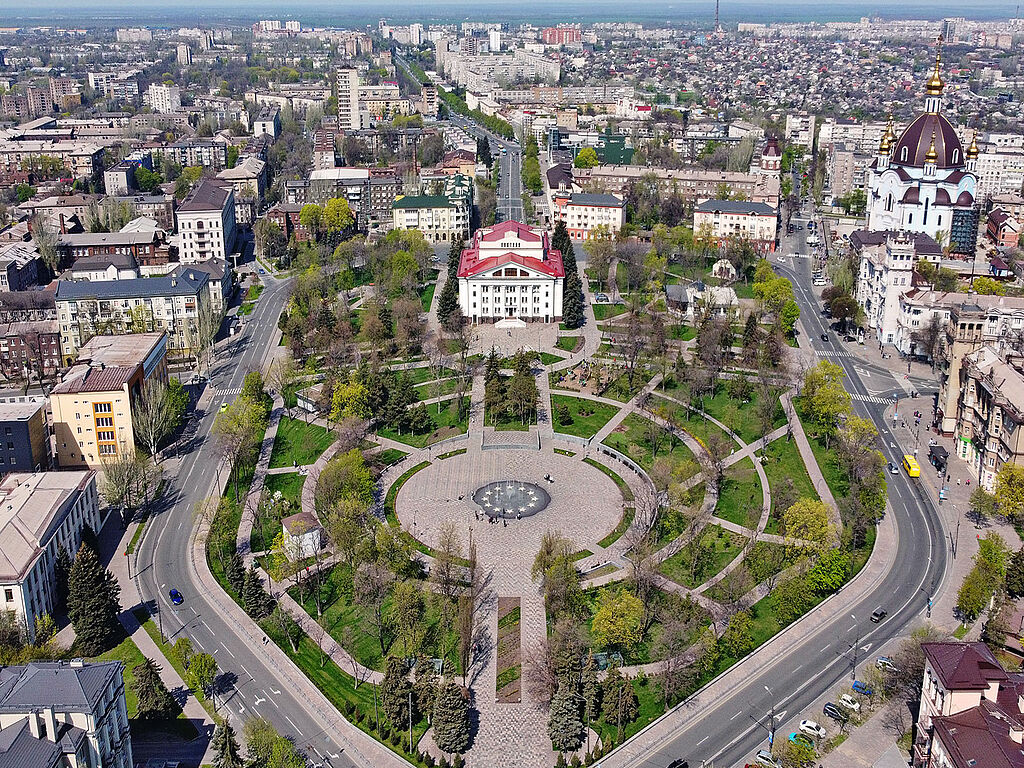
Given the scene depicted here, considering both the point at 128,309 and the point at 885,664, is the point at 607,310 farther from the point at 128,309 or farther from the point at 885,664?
the point at 885,664

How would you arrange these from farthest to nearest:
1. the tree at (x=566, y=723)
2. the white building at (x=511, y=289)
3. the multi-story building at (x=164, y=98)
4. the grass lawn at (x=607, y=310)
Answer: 1. the multi-story building at (x=164, y=98)
2. the grass lawn at (x=607, y=310)
3. the white building at (x=511, y=289)
4. the tree at (x=566, y=723)

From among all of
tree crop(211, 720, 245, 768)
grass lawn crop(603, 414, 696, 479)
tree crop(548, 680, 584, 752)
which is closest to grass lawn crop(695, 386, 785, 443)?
grass lawn crop(603, 414, 696, 479)

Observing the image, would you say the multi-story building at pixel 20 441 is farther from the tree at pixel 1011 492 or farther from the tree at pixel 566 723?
the tree at pixel 1011 492

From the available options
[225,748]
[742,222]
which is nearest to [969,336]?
[742,222]

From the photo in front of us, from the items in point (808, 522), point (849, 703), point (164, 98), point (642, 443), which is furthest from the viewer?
point (164, 98)

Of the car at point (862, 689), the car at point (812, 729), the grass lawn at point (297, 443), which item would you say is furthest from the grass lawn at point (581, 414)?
the car at point (812, 729)

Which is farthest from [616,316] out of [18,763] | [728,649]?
[18,763]
